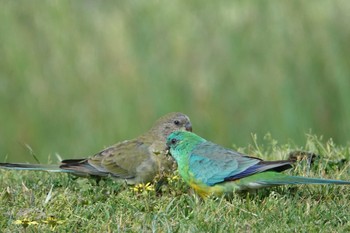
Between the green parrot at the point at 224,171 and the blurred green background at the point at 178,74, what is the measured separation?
3092mm

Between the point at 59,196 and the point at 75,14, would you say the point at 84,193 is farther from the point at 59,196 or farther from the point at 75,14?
the point at 75,14

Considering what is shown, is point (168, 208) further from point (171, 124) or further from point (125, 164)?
point (171, 124)

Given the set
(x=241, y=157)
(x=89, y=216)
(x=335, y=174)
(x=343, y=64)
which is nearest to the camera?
(x=89, y=216)

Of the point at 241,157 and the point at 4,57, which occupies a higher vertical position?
the point at 4,57

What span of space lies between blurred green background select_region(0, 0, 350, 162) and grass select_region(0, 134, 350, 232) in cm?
279

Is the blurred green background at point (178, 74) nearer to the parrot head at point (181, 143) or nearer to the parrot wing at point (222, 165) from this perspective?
the parrot head at point (181, 143)

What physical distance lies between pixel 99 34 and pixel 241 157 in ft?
13.2

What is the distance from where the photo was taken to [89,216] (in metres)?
5.56

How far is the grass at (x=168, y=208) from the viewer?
17.3ft

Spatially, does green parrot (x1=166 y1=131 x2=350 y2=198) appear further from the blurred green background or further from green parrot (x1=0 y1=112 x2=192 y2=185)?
the blurred green background

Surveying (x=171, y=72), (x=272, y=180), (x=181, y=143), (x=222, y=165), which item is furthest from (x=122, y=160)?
(x=171, y=72)

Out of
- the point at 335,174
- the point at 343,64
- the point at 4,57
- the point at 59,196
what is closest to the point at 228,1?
the point at 343,64

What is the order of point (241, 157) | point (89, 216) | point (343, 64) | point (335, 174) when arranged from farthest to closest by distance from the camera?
point (343, 64), point (335, 174), point (241, 157), point (89, 216)

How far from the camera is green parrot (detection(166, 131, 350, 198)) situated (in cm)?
573
